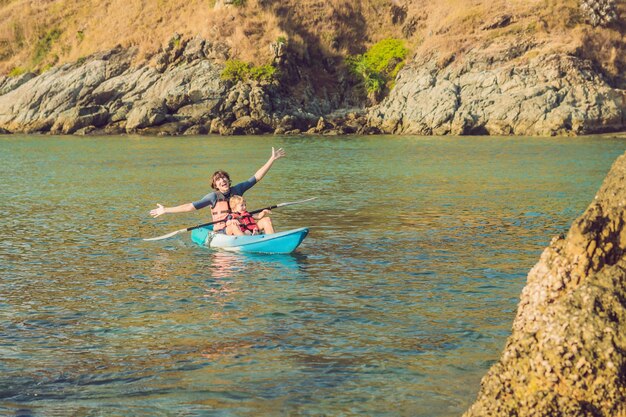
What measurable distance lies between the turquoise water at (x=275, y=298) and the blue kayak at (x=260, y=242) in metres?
0.20

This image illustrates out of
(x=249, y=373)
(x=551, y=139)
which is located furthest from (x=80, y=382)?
(x=551, y=139)

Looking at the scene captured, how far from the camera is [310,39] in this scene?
2862 inches

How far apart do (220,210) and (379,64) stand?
56132 mm

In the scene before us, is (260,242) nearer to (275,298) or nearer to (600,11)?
(275,298)

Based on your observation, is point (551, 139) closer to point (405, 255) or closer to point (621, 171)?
point (405, 255)

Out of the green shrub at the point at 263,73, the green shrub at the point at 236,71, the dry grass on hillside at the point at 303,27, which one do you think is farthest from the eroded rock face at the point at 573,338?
the green shrub at the point at 263,73

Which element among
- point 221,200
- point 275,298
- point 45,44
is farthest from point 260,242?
point 45,44

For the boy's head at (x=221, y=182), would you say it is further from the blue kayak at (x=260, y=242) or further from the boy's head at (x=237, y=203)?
the blue kayak at (x=260, y=242)

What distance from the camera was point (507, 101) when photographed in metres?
56.1

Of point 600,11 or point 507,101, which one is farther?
point 600,11

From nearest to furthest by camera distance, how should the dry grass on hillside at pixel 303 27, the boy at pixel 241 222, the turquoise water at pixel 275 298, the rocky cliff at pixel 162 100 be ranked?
1. the turquoise water at pixel 275 298
2. the boy at pixel 241 222
3. the rocky cliff at pixel 162 100
4. the dry grass on hillside at pixel 303 27

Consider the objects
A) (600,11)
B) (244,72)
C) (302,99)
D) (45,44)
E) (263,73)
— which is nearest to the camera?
(600,11)

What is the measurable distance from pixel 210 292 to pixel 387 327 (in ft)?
10.6

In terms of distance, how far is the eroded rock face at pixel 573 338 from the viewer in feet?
16.6
